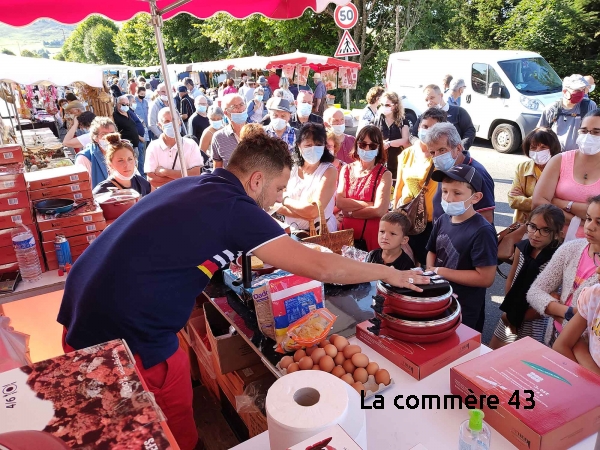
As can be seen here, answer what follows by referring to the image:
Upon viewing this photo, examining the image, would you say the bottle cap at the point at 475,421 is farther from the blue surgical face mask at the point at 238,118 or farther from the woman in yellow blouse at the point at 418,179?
the blue surgical face mask at the point at 238,118

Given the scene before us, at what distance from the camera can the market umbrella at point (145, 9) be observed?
3553 millimetres

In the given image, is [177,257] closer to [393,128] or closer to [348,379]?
[348,379]

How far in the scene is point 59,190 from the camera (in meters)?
3.55

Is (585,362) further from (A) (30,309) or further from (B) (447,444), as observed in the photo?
(A) (30,309)

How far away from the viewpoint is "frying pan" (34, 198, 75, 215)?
3338 mm

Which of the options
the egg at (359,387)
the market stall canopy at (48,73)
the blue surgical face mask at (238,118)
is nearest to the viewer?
the egg at (359,387)

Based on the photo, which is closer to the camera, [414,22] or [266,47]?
[414,22]

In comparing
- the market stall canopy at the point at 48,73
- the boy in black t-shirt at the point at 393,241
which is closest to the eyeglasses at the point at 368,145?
the boy in black t-shirt at the point at 393,241

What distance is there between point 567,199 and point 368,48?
23.1 m

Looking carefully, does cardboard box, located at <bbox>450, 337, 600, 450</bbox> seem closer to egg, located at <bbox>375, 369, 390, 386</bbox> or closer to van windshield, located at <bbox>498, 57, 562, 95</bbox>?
egg, located at <bbox>375, 369, 390, 386</bbox>

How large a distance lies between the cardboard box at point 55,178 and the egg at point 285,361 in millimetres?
2524

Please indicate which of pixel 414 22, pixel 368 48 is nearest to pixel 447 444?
pixel 414 22

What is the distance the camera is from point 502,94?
1088 centimetres

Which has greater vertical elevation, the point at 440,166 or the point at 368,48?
the point at 368,48
